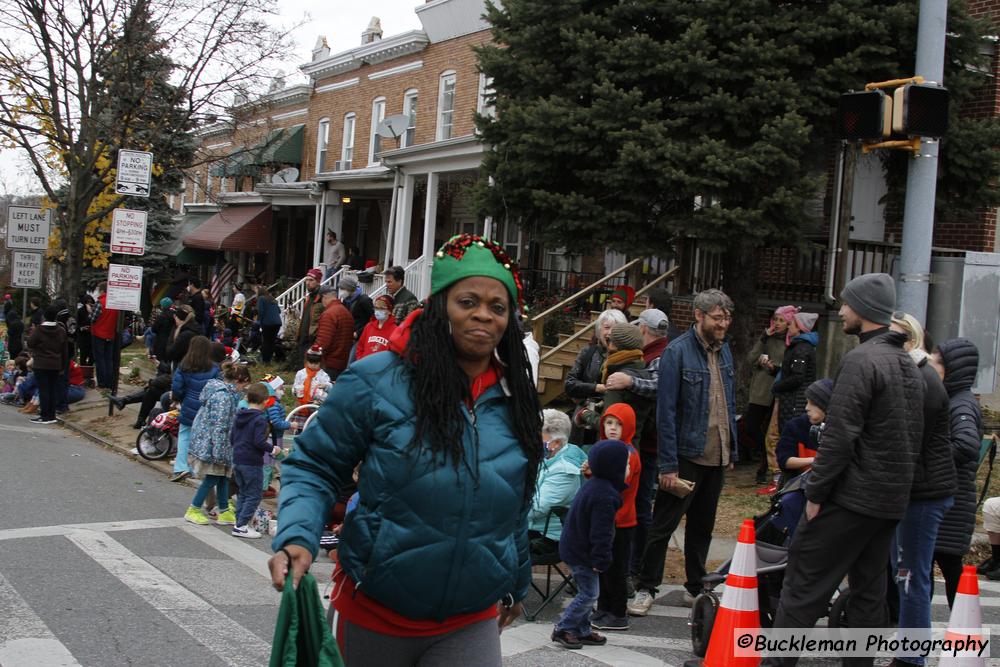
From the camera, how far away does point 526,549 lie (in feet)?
11.1

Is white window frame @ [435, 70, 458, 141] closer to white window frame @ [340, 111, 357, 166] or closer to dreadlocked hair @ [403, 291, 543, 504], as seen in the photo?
white window frame @ [340, 111, 357, 166]

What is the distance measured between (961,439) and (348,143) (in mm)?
27017

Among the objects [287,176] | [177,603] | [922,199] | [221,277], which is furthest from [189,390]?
[221,277]

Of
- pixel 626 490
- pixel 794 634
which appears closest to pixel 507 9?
pixel 626 490

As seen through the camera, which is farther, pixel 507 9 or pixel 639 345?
pixel 507 9

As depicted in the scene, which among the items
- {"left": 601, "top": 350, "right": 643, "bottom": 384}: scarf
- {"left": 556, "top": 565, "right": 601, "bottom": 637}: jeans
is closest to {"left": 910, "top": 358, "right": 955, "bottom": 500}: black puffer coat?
{"left": 556, "top": 565, "right": 601, "bottom": 637}: jeans

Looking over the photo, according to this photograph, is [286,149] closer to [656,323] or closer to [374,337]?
[374,337]

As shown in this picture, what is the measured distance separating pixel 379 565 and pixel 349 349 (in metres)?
10.2

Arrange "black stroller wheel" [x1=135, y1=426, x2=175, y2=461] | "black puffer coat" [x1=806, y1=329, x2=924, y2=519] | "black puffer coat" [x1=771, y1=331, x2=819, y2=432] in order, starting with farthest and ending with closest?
"black stroller wheel" [x1=135, y1=426, x2=175, y2=461]
"black puffer coat" [x1=771, y1=331, x2=819, y2=432]
"black puffer coat" [x1=806, y1=329, x2=924, y2=519]

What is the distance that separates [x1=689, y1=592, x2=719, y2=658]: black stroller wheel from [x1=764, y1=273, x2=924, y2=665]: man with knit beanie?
83 centimetres

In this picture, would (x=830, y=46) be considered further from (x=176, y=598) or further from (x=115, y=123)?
(x=115, y=123)

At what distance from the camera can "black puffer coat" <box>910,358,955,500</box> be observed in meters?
5.55

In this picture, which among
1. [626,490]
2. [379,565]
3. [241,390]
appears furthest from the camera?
[241,390]

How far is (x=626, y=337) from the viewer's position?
7.57 metres
